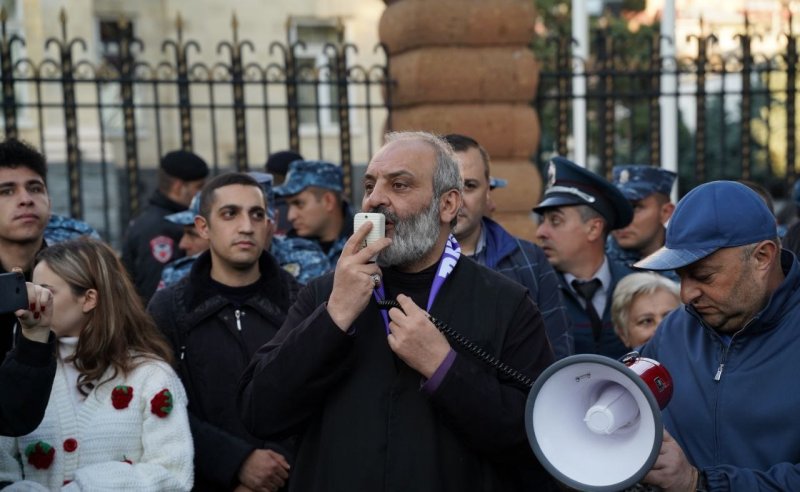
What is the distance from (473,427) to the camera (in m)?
3.48

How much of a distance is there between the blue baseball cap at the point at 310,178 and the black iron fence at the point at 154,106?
1.87 metres

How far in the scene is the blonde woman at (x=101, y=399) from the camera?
4336mm

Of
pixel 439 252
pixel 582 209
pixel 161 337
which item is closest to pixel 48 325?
pixel 161 337

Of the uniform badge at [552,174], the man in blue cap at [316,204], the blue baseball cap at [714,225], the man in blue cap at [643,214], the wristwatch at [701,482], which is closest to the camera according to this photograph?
the wristwatch at [701,482]

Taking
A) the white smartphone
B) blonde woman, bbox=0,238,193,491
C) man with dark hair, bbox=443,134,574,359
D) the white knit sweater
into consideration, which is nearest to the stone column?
man with dark hair, bbox=443,134,574,359

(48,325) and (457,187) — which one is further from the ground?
(457,187)

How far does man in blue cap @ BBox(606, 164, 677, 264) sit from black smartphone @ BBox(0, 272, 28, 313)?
14.0 feet

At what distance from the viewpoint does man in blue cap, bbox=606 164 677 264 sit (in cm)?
709

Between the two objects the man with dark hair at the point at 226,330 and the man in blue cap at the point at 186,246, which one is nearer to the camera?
the man with dark hair at the point at 226,330

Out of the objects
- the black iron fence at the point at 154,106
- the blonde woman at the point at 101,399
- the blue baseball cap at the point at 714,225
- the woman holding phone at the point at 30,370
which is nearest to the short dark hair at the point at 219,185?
the blonde woman at the point at 101,399

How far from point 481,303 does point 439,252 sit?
24cm

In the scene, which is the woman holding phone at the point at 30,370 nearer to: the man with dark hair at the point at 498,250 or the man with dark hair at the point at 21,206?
the man with dark hair at the point at 21,206

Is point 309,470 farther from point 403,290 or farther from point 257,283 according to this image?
point 257,283

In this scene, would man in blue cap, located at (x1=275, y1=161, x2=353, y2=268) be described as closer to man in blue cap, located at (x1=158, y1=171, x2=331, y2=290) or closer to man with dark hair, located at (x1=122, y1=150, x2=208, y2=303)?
man in blue cap, located at (x1=158, y1=171, x2=331, y2=290)
